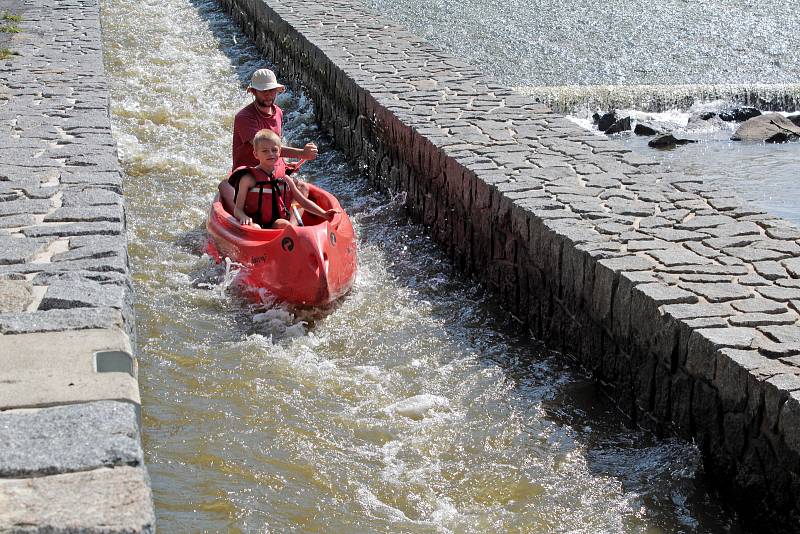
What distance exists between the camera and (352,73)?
1066cm

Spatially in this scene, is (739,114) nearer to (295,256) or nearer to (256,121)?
(256,121)

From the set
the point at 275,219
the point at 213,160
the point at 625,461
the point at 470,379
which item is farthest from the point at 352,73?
the point at 625,461

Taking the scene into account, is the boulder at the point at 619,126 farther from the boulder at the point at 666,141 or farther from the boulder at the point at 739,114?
the boulder at the point at 739,114

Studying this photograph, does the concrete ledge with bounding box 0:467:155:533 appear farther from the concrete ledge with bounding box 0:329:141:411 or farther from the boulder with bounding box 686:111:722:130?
the boulder with bounding box 686:111:722:130

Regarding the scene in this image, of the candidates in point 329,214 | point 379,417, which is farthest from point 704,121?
point 379,417

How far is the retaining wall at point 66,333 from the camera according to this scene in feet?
11.4

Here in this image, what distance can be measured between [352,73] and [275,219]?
12.1ft

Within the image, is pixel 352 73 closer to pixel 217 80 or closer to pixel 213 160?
pixel 213 160

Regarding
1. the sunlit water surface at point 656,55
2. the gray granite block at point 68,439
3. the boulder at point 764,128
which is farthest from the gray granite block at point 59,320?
the boulder at point 764,128

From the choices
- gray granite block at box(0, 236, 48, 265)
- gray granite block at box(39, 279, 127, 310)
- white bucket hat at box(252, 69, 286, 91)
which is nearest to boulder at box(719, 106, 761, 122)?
white bucket hat at box(252, 69, 286, 91)

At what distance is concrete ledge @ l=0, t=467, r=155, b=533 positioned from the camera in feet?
10.7

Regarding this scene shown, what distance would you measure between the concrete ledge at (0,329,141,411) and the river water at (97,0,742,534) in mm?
684

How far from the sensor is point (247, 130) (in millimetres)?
7969

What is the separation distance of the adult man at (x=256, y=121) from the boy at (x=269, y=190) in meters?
0.64
